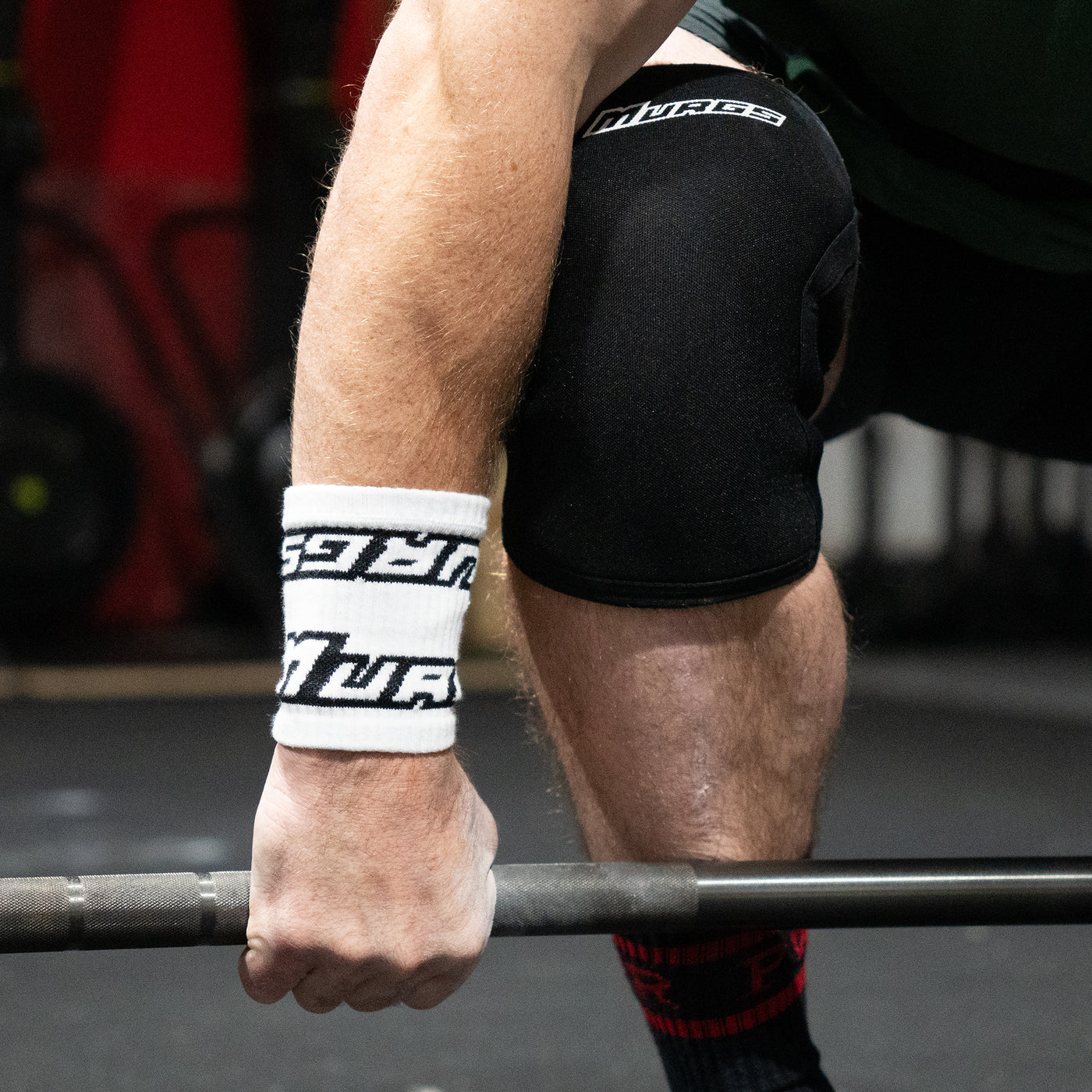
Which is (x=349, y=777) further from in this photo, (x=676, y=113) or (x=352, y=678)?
(x=676, y=113)

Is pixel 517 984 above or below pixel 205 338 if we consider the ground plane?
above

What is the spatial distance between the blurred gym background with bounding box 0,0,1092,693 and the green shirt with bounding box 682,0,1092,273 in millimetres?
2673

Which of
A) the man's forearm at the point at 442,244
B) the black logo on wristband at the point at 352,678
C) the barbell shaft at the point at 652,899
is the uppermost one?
the man's forearm at the point at 442,244

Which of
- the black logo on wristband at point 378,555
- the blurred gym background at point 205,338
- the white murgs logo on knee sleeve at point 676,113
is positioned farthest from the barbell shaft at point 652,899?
the blurred gym background at point 205,338

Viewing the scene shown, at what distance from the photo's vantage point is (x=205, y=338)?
3.70m

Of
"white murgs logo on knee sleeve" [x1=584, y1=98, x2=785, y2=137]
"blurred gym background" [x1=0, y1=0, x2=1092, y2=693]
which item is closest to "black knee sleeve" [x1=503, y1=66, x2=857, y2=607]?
"white murgs logo on knee sleeve" [x1=584, y1=98, x2=785, y2=137]

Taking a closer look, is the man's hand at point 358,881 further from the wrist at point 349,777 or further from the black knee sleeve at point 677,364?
the black knee sleeve at point 677,364

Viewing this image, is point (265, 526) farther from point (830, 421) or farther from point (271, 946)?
point (271, 946)

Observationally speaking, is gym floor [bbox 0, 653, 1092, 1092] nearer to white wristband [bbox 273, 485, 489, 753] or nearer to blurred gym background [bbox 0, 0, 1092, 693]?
white wristband [bbox 273, 485, 489, 753]

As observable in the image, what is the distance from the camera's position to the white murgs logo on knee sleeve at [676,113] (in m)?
0.60

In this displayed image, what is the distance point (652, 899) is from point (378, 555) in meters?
0.19

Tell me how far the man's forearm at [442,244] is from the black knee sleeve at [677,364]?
4 centimetres

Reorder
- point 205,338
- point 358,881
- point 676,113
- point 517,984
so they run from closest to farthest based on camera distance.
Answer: point 358,881 → point 676,113 → point 517,984 → point 205,338

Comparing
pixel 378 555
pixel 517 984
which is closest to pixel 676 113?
pixel 378 555
